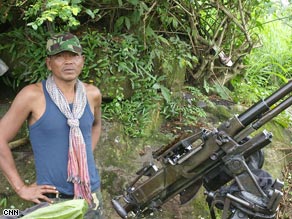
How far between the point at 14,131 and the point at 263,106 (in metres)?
1.44

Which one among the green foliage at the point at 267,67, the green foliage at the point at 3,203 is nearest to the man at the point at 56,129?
the green foliage at the point at 3,203

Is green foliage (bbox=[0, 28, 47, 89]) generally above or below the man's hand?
above

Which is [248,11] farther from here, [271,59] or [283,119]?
[271,59]

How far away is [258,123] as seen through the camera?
257 cm

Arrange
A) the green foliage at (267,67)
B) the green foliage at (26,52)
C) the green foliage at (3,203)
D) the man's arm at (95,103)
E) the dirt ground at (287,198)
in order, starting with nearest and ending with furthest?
the man's arm at (95,103) → the green foliage at (3,203) → the green foliage at (26,52) → the dirt ground at (287,198) → the green foliage at (267,67)

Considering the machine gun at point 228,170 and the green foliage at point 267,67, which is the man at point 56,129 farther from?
the green foliage at point 267,67

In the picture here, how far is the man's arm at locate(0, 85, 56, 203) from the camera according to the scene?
270 centimetres

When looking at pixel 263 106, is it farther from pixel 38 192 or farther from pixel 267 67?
pixel 267 67

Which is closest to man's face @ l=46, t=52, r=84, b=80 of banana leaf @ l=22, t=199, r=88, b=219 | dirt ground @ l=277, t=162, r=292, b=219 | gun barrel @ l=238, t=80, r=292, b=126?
gun barrel @ l=238, t=80, r=292, b=126

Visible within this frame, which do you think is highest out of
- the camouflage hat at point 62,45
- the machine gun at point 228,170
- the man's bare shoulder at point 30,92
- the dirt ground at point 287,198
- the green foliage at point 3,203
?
the camouflage hat at point 62,45

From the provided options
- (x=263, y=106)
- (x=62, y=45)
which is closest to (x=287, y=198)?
(x=263, y=106)

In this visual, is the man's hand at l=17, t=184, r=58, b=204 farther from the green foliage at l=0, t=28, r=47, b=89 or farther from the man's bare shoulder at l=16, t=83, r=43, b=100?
the green foliage at l=0, t=28, r=47, b=89

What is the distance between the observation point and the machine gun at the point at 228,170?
2.57 metres

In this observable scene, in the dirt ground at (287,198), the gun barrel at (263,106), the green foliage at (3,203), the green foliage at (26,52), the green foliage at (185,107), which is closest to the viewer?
the gun barrel at (263,106)
